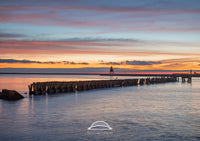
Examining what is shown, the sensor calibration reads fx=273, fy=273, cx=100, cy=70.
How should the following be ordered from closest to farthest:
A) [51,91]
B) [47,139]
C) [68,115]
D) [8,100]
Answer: [47,139], [68,115], [8,100], [51,91]

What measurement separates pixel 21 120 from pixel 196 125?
13322 millimetres

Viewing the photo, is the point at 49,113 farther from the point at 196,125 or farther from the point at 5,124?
the point at 196,125

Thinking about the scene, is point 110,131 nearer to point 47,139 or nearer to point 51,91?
point 47,139

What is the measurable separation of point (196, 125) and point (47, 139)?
35.1 ft

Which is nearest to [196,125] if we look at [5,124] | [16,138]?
[16,138]

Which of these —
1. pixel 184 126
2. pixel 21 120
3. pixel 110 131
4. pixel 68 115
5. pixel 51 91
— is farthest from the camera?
pixel 51 91

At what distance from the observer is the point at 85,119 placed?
21953mm

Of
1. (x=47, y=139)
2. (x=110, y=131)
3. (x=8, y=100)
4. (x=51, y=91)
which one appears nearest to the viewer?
(x=47, y=139)

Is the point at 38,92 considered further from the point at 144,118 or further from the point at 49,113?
the point at 144,118

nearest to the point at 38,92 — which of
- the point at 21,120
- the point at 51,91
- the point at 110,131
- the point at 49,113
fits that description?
the point at 51,91

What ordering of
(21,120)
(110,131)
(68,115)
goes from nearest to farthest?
(110,131)
(21,120)
(68,115)

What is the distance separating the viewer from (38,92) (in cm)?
4503

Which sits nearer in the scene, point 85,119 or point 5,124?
point 5,124

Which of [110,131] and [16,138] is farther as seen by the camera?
[110,131]
